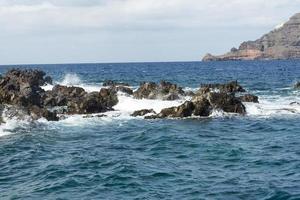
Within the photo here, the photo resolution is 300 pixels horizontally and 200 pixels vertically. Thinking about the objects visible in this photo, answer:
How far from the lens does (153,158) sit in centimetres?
2812

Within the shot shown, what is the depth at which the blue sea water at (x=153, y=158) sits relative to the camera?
71.4 ft

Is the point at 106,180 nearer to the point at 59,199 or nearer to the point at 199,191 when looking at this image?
the point at 59,199

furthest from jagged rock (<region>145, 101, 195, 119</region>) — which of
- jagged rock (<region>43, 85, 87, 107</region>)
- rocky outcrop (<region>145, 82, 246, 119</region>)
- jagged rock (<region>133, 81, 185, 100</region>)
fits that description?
jagged rock (<region>43, 85, 87, 107</region>)

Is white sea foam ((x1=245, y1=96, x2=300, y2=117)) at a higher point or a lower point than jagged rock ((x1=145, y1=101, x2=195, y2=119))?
lower

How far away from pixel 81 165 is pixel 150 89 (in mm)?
32854

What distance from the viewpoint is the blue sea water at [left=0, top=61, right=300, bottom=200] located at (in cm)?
2177

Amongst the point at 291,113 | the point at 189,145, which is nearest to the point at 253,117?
the point at 291,113

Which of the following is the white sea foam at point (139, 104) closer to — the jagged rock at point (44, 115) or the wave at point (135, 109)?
the wave at point (135, 109)

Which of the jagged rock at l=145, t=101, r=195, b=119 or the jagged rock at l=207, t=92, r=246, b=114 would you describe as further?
the jagged rock at l=207, t=92, r=246, b=114

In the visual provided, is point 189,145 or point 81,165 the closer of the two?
point 81,165

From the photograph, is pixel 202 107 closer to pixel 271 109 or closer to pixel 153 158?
pixel 271 109

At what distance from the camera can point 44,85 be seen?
77688mm

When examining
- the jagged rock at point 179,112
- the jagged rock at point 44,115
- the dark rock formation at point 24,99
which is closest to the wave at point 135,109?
the jagged rock at point 44,115

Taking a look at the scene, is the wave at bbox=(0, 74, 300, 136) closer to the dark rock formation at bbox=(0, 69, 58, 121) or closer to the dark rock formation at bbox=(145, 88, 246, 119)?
the dark rock formation at bbox=(145, 88, 246, 119)
